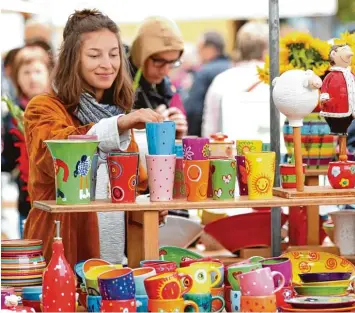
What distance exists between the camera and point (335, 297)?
3023 mm

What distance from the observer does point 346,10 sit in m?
18.9

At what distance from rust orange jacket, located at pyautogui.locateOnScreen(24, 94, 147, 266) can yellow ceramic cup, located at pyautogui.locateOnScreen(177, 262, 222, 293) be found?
24.6 inches

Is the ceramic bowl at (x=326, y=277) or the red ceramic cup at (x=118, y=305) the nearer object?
the red ceramic cup at (x=118, y=305)

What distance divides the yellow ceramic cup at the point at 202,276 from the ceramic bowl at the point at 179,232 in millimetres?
1257

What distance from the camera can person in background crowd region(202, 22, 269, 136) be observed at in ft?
19.6

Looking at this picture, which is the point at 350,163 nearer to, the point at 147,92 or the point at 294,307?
the point at 294,307

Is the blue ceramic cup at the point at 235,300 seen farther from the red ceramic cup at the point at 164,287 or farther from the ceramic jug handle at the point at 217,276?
the red ceramic cup at the point at 164,287

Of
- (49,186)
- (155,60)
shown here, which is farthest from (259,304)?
(155,60)

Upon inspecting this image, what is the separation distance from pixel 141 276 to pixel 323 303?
516mm

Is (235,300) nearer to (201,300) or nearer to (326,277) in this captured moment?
(201,300)

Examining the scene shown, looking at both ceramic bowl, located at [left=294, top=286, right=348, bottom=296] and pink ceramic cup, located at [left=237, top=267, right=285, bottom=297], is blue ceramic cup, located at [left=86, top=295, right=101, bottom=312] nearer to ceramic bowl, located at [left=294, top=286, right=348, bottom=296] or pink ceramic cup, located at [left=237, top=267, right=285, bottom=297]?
pink ceramic cup, located at [left=237, top=267, right=285, bottom=297]

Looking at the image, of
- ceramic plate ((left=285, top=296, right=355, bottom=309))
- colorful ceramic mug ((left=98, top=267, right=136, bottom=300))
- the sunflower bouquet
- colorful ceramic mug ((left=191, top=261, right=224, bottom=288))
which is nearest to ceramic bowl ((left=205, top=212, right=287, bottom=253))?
the sunflower bouquet

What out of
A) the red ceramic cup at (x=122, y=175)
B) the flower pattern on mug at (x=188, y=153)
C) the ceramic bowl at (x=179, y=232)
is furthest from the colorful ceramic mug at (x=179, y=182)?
the ceramic bowl at (x=179, y=232)

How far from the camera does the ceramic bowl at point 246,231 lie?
4289 mm
